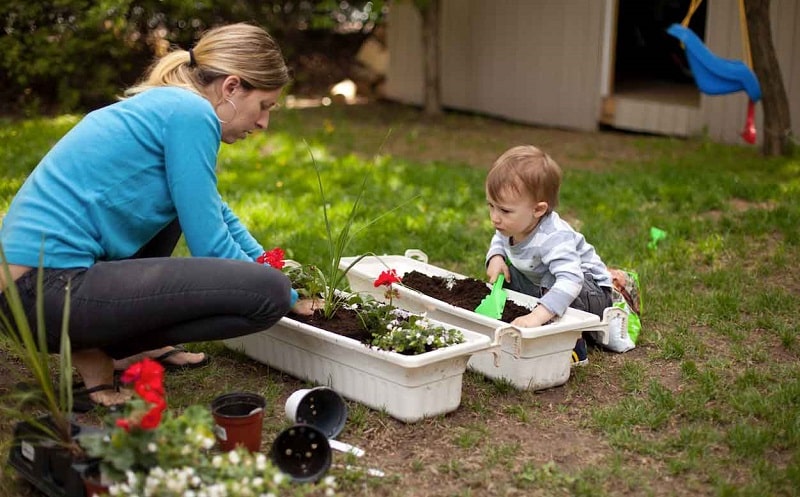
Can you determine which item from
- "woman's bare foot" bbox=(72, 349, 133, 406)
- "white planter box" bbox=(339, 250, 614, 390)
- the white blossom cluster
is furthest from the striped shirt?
"woman's bare foot" bbox=(72, 349, 133, 406)

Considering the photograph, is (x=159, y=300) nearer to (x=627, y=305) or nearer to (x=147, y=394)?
(x=147, y=394)

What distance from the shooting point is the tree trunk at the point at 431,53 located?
9.48 metres

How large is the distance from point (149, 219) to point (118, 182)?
0.60 ft

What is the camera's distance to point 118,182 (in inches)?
123

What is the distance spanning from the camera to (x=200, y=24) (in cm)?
1120

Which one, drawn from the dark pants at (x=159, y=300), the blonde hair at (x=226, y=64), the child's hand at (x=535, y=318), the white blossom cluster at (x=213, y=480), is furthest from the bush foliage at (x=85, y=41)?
the white blossom cluster at (x=213, y=480)

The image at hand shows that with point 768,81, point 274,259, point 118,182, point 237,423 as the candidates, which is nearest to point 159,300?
point 118,182

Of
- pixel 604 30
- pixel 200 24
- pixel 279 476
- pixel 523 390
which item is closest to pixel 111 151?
pixel 279 476

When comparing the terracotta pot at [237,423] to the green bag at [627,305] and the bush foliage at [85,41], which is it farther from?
the bush foliage at [85,41]

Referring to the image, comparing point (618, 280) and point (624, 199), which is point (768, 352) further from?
point (624, 199)

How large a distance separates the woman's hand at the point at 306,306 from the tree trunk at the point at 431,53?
6089 millimetres

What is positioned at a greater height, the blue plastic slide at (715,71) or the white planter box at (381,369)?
the blue plastic slide at (715,71)

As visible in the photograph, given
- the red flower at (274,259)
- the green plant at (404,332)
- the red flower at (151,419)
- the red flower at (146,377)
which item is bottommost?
the green plant at (404,332)

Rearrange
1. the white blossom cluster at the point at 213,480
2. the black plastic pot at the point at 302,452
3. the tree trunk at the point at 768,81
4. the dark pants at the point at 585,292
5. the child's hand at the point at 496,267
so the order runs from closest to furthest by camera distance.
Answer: the white blossom cluster at the point at 213,480
the black plastic pot at the point at 302,452
the dark pants at the point at 585,292
the child's hand at the point at 496,267
the tree trunk at the point at 768,81
